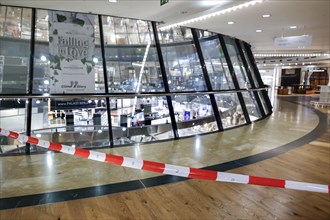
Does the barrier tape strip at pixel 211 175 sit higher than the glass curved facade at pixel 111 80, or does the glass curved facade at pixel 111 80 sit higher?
the glass curved facade at pixel 111 80

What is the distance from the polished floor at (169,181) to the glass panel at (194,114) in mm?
1298

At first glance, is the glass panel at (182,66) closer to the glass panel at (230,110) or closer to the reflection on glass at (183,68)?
the reflection on glass at (183,68)

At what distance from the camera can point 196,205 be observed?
9.41 ft

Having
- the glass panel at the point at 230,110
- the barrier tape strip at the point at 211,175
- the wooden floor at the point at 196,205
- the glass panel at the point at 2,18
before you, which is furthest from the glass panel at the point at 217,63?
the barrier tape strip at the point at 211,175

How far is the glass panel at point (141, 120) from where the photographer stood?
6320 millimetres

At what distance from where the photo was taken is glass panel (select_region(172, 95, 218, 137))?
6.88 meters

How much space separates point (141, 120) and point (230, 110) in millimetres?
3214

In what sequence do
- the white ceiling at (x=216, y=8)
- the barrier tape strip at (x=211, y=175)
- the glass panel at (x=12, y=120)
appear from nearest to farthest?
1. the barrier tape strip at (x=211, y=175)
2. the white ceiling at (x=216, y=8)
3. the glass panel at (x=12, y=120)

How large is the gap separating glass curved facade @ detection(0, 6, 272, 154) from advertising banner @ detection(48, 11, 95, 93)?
21 millimetres

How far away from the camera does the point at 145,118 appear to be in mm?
7273

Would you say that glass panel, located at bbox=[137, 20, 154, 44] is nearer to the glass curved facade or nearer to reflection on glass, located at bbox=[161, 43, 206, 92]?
the glass curved facade

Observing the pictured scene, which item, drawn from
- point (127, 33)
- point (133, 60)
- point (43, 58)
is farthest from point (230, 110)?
point (43, 58)

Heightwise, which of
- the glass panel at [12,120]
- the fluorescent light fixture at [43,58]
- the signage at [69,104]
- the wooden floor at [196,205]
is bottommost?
the wooden floor at [196,205]

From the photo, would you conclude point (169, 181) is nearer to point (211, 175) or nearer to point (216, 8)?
point (211, 175)
